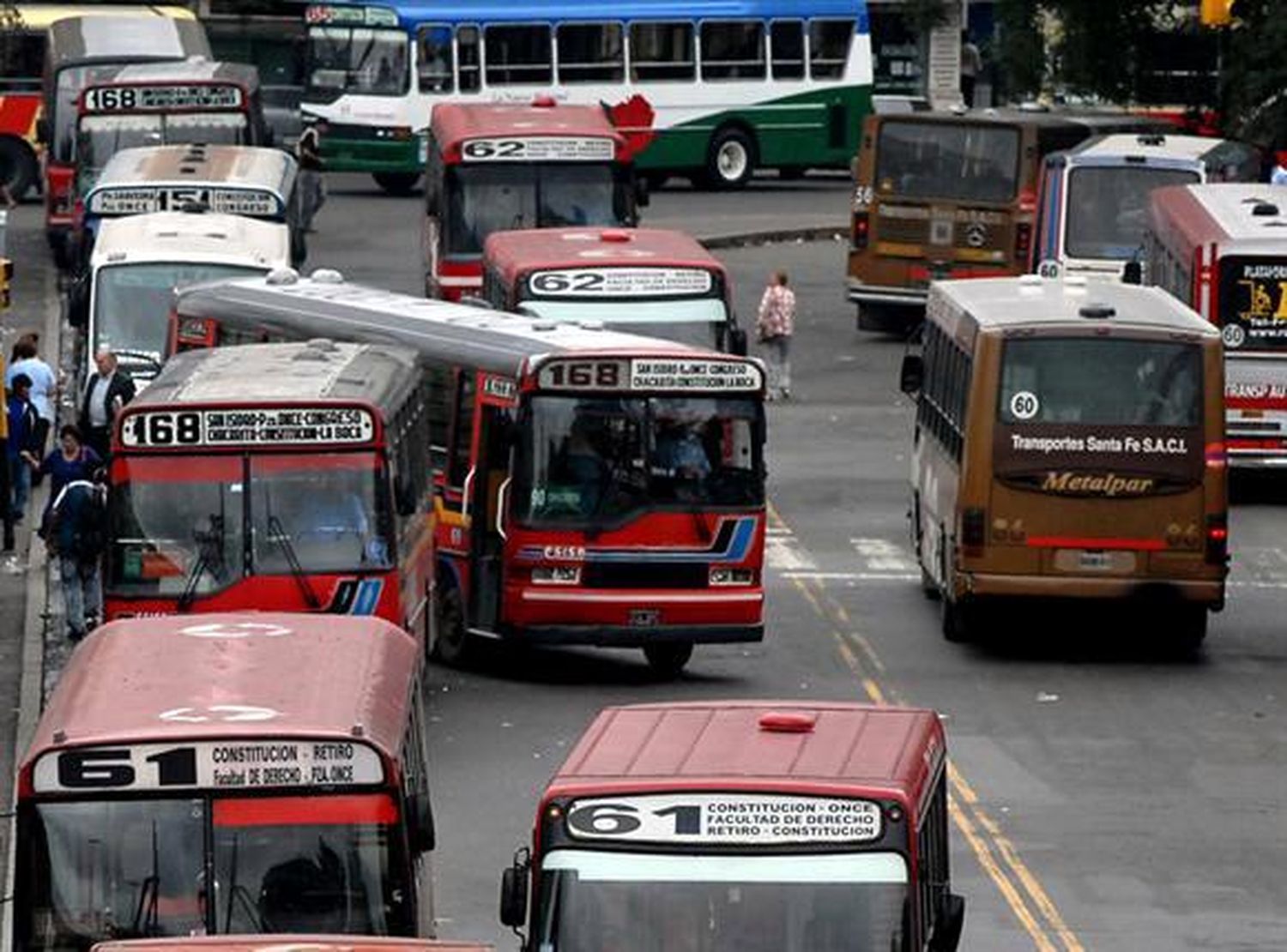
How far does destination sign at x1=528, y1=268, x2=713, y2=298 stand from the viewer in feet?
102

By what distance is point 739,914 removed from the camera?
1264cm

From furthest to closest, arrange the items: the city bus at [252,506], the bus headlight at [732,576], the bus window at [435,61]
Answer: the bus window at [435,61]
the bus headlight at [732,576]
the city bus at [252,506]

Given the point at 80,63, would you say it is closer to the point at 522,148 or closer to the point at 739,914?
the point at 522,148

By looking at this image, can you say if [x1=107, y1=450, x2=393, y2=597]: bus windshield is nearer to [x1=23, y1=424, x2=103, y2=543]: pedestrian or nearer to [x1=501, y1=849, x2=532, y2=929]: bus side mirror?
[x1=23, y1=424, x2=103, y2=543]: pedestrian

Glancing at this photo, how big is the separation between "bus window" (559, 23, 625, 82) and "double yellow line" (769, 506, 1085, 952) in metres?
32.3

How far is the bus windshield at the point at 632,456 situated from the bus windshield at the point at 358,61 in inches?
1297

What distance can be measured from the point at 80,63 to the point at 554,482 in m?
26.9

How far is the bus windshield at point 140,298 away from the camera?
34.0m

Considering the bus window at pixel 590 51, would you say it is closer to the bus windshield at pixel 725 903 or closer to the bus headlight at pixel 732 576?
the bus headlight at pixel 732 576

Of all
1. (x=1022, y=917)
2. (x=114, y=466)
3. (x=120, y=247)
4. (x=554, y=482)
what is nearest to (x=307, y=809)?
(x=1022, y=917)

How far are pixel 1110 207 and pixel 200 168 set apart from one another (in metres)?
10.4

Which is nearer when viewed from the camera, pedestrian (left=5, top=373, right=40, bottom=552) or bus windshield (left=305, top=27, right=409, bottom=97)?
pedestrian (left=5, top=373, right=40, bottom=552)

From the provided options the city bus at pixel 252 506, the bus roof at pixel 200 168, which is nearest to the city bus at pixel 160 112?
the bus roof at pixel 200 168

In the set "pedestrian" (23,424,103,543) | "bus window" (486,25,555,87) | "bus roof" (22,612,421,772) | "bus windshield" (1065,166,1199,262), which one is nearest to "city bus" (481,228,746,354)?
"pedestrian" (23,424,103,543)
